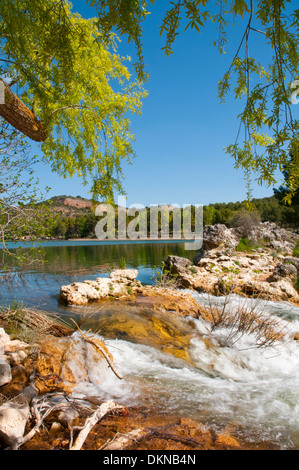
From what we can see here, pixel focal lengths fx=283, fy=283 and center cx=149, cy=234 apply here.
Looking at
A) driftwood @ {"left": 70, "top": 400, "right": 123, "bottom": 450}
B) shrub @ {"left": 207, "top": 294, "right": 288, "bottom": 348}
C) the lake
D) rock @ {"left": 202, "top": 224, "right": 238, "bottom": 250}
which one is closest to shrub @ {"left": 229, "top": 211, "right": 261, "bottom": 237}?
rock @ {"left": 202, "top": 224, "right": 238, "bottom": 250}

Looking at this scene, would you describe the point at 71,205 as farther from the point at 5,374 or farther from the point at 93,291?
the point at 5,374

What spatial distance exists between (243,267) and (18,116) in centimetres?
1257

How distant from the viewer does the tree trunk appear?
10.3 ft

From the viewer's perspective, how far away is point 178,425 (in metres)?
2.98

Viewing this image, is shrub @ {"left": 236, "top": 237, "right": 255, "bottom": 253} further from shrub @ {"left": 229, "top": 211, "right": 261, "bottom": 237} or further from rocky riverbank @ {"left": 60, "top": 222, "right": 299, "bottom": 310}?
shrub @ {"left": 229, "top": 211, "right": 261, "bottom": 237}

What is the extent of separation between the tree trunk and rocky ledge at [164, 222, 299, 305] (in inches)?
230

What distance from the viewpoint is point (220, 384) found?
4.28 metres

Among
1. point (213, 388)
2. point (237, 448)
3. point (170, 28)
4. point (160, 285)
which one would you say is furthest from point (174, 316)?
point (170, 28)

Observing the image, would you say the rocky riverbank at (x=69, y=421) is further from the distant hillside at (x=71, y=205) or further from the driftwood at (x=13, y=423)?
the distant hillside at (x=71, y=205)

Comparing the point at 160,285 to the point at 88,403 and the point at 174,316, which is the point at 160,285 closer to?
the point at 174,316

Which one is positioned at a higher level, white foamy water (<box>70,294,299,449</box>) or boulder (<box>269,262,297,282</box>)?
boulder (<box>269,262,297,282</box>)

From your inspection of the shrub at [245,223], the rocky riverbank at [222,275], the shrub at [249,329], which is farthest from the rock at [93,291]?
the shrub at [245,223]

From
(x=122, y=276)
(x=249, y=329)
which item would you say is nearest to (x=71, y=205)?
(x=122, y=276)

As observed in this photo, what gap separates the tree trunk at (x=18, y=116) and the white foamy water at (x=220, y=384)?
3.33m
